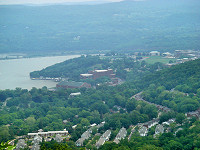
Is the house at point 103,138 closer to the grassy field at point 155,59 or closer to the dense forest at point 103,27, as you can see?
the grassy field at point 155,59

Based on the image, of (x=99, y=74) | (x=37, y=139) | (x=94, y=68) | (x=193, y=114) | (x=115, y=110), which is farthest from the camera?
(x=94, y=68)

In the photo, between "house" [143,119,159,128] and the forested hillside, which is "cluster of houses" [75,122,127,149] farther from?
the forested hillside

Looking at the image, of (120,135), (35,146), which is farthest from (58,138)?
(120,135)

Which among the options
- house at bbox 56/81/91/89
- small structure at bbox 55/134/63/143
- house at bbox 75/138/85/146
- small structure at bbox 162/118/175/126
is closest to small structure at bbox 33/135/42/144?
small structure at bbox 55/134/63/143

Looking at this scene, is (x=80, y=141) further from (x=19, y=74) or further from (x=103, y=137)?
(x=19, y=74)

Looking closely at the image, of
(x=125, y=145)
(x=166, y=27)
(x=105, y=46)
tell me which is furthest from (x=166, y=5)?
(x=125, y=145)

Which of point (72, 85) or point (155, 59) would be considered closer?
point (72, 85)
